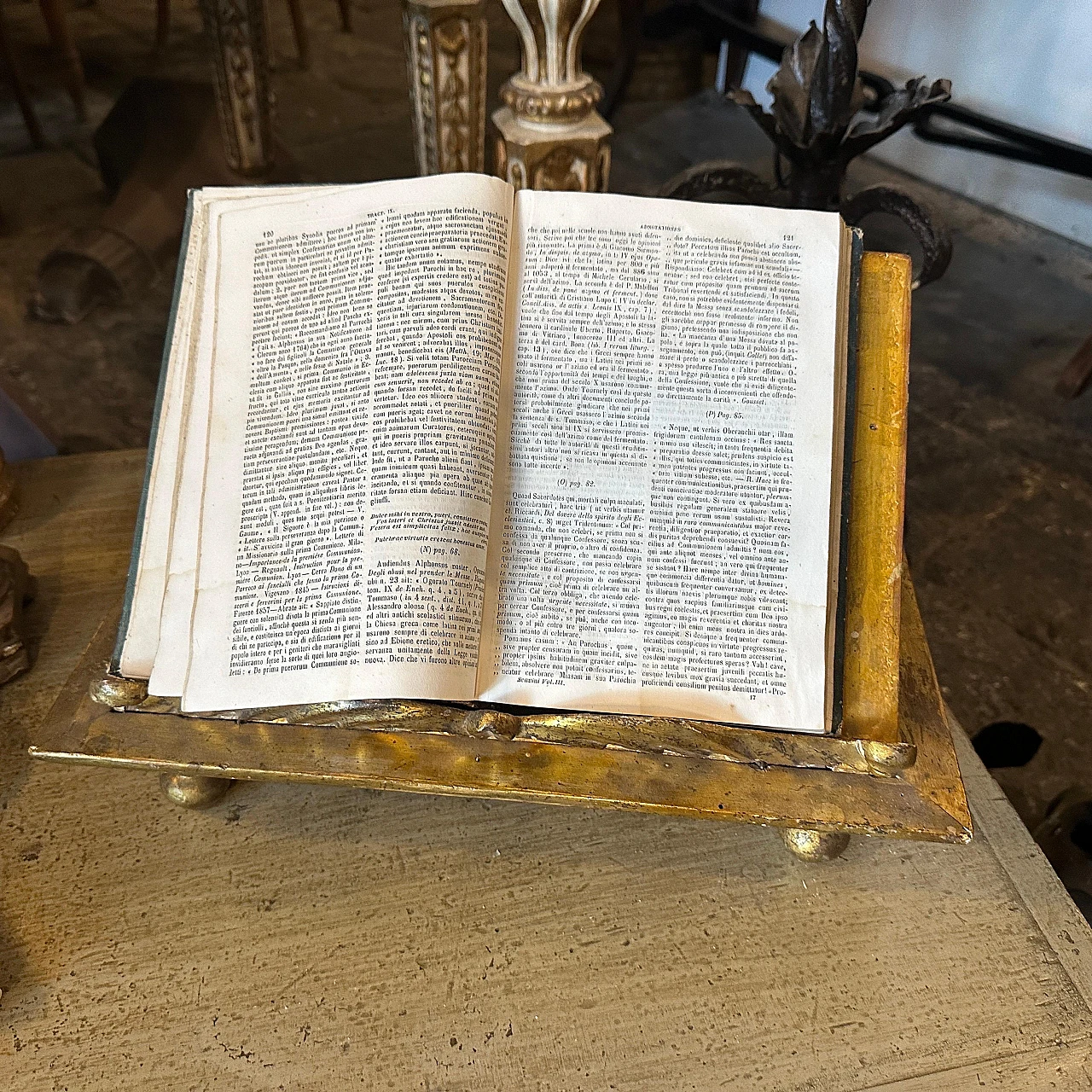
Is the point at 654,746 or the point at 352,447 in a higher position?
the point at 352,447

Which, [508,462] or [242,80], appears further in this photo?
[242,80]

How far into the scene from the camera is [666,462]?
0.91m

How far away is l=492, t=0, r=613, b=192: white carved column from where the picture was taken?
143 cm

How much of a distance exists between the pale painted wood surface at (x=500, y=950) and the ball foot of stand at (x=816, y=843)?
51 mm

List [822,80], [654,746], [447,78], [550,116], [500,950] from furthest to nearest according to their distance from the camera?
A: [447,78] < [550,116] < [822,80] < [500,950] < [654,746]

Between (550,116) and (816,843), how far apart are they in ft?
3.87

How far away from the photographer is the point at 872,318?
953mm

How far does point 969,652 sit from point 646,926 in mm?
1114

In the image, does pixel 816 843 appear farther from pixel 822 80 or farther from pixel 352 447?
pixel 822 80

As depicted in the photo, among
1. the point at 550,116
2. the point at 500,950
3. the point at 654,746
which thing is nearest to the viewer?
the point at 654,746

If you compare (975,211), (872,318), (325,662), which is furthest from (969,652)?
(975,211)

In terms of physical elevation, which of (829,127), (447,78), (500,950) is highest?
(829,127)

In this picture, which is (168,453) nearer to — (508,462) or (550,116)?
(508,462)

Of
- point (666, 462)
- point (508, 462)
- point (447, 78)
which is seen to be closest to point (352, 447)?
point (508, 462)
